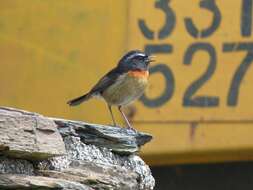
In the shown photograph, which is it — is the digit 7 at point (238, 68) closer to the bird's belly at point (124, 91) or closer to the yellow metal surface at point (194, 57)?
the yellow metal surface at point (194, 57)

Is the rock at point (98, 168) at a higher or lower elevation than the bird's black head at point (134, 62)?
lower

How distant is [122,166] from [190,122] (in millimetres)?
4122

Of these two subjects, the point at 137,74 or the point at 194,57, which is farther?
the point at 194,57

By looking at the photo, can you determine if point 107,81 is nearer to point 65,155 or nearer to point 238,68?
point 238,68

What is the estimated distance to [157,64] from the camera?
24.5 ft

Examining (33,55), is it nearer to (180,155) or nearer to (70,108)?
(70,108)

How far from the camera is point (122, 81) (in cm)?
656

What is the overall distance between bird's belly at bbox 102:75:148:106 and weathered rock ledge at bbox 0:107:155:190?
3.03 m

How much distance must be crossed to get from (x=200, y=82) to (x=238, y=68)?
1.08ft

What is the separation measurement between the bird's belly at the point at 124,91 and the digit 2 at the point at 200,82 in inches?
34.7

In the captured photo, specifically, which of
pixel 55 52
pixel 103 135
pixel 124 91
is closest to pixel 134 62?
pixel 124 91

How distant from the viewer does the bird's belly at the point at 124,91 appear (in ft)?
21.4

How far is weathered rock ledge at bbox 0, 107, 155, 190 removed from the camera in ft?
8.85

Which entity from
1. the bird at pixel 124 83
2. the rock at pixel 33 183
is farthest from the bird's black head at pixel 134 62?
the rock at pixel 33 183
